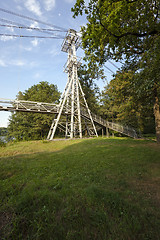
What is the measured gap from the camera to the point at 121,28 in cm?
505

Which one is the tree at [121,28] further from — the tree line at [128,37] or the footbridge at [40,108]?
the footbridge at [40,108]

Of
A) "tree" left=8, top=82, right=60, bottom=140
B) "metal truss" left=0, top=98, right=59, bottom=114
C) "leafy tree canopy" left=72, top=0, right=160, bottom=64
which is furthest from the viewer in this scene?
"tree" left=8, top=82, right=60, bottom=140

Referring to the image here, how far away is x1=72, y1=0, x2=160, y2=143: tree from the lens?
4289 millimetres

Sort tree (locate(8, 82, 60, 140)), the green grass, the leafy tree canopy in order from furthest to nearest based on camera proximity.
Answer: tree (locate(8, 82, 60, 140)), the leafy tree canopy, the green grass

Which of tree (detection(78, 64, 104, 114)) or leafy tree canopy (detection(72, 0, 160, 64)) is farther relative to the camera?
tree (detection(78, 64, 104, 114))

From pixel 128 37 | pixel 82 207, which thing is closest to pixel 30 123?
pixel 128 37

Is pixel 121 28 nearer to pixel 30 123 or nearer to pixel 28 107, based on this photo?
pixel 28 107

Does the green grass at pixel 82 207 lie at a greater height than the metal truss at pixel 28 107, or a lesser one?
lesser

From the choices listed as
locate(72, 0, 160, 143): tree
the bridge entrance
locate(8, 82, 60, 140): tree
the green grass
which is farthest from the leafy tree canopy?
locate(8, 82, 60, 140): tree

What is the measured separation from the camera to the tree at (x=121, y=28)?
→ 429 cm

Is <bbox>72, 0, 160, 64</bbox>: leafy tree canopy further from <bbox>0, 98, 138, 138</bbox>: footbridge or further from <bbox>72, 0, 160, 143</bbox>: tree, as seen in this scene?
<bbox>0, 98, 138, 138</bbox>: footbridge

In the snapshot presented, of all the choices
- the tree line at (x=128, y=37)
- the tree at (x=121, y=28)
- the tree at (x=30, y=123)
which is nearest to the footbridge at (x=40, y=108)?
the tree at (x=30, y=123)

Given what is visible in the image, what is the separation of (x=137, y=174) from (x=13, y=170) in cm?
523

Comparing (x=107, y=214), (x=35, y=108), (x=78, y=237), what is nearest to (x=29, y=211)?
(x=78, y=237)
